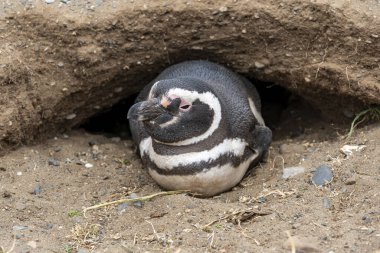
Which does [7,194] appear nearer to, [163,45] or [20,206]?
[20,206]

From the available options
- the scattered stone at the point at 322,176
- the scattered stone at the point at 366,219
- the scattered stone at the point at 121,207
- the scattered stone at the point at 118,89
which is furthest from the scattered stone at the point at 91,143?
the scattered stone at the point at 366,219

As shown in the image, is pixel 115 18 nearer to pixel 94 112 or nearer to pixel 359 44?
pixel 94 112

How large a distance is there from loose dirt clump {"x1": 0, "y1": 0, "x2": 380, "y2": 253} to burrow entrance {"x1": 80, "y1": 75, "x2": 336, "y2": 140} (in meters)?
0.04

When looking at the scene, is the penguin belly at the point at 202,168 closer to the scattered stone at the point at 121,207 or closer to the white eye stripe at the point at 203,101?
the white eye stripe at the point at 203,101

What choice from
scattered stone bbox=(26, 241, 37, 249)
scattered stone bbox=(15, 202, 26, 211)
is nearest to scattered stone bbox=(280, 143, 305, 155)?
scattered stone bbox=(15, 202, 26, 211)

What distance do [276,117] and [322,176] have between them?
1467mm

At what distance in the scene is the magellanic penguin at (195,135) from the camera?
142 inches

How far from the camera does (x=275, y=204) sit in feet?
11.6

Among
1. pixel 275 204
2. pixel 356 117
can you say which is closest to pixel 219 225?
pixel 275 204

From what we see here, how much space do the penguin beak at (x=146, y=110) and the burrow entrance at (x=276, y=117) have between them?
1.25 metres

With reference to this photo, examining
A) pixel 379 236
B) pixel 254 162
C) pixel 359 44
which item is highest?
pixel 359 44

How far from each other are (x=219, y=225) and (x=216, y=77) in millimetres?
1084

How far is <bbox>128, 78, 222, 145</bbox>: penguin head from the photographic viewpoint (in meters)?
3.58

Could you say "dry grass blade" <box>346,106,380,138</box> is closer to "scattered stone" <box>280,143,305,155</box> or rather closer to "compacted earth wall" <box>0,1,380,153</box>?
"compacted earth wall" <box>0,1,380,153</box>
